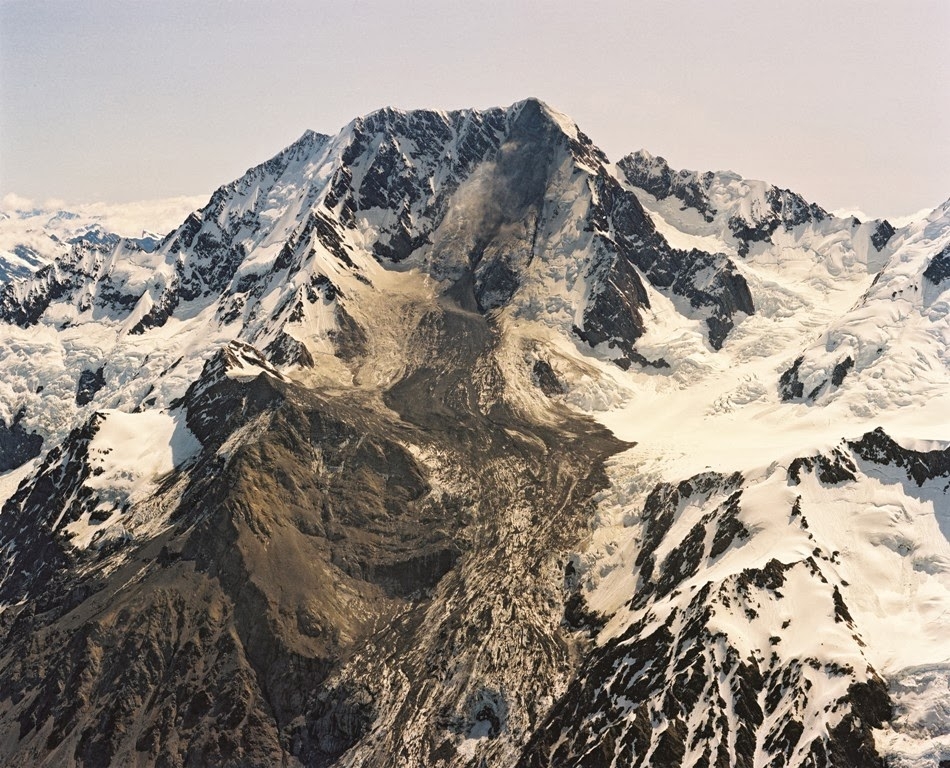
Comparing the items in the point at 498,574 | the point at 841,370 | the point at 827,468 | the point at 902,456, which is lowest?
the point at 498,574

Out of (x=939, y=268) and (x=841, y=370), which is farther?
(x=939, y=268)

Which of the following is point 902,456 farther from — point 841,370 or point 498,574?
point 498,574

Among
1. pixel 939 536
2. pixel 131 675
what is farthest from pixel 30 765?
pixel 939 536

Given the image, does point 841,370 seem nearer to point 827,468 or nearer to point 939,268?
point 939,268

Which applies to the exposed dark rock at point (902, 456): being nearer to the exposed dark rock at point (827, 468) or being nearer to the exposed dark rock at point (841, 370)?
the exposed dark rock at point (827, 468)

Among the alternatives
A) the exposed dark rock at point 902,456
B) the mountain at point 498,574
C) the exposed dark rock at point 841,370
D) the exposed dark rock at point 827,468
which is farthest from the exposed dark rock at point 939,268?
the exposed dark rock at point 827,468

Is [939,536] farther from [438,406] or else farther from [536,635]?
[438,406]

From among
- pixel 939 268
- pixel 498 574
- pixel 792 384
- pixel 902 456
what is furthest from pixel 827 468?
pixel 939 268

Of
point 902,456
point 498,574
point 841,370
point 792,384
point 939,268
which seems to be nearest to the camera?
point 902,456

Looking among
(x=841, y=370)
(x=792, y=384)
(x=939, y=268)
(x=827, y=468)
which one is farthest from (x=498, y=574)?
(x=939, y=268)

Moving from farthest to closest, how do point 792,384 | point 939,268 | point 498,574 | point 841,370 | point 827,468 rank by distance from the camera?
point 939,268 < point 792,384 < point 841,370 < point 498,574 < point 827,468

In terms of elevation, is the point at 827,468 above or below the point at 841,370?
below
